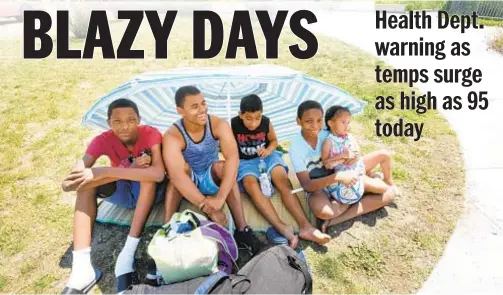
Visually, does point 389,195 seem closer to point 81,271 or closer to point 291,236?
point 291,236

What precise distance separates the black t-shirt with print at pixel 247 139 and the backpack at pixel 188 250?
0.94m

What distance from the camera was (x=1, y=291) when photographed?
334cm

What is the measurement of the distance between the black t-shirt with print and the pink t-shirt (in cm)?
75

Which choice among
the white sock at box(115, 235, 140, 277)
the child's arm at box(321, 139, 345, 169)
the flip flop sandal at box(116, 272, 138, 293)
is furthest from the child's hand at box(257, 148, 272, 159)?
the flip flop sandal at box(116, 272, 138, 293)

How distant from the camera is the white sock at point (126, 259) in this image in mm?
3258

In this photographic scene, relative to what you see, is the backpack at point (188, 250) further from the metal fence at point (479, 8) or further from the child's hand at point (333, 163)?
the metal fence at point (479, 8)

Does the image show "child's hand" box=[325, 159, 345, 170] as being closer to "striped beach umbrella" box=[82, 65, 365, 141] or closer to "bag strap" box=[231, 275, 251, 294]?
"striped beach umbrella" box=[82, 65, 365, 141]

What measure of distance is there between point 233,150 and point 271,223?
75cm

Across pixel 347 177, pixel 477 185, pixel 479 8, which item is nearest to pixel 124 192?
pixel 347 177

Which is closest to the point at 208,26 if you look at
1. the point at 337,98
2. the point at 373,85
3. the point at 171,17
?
the point at 171,17

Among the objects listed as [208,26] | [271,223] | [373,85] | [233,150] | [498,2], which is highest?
[498,2]

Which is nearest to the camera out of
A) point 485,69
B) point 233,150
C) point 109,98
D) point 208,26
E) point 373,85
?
point 109,98

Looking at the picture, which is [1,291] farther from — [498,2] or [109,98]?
[498,2]

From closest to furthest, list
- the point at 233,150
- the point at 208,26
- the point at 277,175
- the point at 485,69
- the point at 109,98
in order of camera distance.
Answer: the point at 109,98
the point at 233,150
the point at 277,175
the point at 485,69
the point at 208,26
